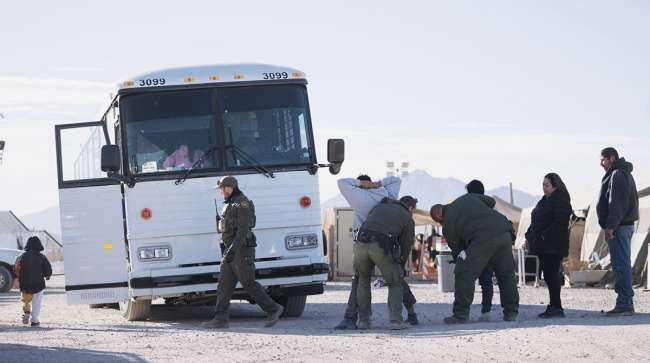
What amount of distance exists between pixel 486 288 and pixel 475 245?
1.20 m

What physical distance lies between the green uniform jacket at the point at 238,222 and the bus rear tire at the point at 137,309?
8.18 feet

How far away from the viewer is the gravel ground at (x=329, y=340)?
10.8 meters

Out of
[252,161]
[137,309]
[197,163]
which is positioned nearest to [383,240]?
[252,161]

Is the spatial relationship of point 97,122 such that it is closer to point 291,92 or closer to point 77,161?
point 77,161

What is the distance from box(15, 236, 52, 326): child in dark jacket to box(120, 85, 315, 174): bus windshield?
96.7 inches

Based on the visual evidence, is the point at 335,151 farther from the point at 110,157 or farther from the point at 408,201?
the point at 110,157

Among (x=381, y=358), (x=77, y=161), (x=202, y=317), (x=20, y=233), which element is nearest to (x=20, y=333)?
(x=77, y=161)

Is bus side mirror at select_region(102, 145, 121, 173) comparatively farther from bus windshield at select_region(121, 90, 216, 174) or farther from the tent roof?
the tent roof

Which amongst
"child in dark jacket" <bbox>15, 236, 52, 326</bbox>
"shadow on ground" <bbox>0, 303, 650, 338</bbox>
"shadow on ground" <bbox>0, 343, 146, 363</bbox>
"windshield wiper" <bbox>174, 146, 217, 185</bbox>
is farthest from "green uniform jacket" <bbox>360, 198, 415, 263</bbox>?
"child in dark jacket" <bbox>15, 236, 52, 326</bbox>

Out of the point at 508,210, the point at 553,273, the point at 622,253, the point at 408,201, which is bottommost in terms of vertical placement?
the point at 508,210

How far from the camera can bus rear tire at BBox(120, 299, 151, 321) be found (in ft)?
54.3

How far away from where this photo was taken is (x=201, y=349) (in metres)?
11.9

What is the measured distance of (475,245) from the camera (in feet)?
46.4

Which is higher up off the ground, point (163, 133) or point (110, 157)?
point (163, 133)
